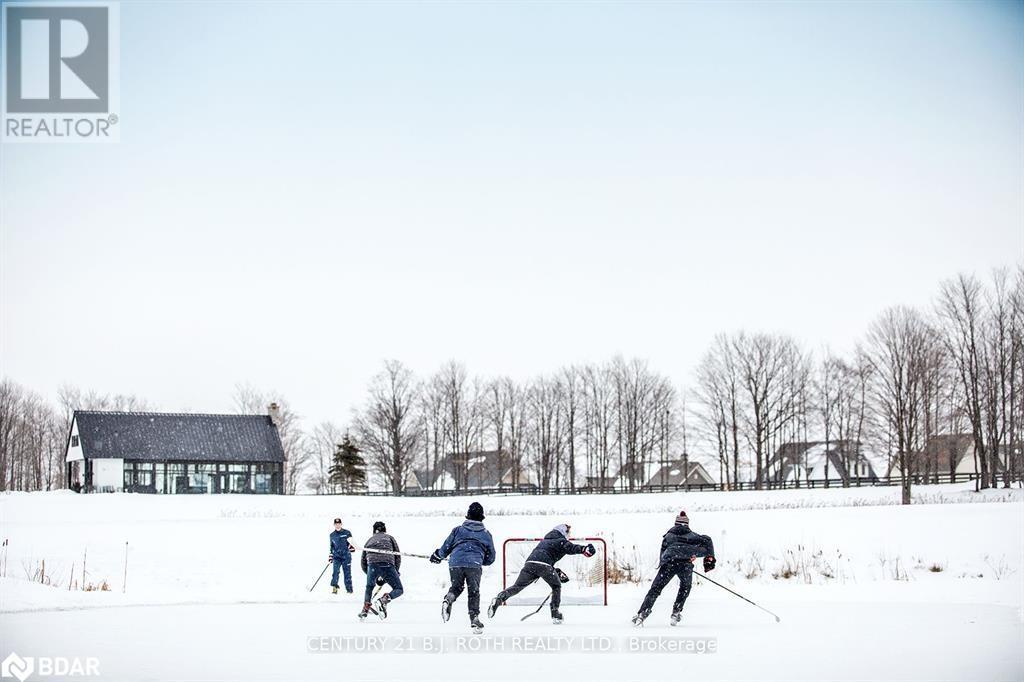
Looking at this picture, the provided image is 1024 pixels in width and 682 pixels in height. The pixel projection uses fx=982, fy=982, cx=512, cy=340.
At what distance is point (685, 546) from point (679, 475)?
74416 millimetres

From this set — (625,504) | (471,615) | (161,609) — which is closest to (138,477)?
(625,504)

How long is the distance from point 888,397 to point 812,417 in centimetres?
1949

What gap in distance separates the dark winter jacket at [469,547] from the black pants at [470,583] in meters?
0.06

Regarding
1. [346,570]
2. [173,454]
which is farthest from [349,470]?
[346,570]

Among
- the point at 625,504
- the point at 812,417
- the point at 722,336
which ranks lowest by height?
the point at 625,504

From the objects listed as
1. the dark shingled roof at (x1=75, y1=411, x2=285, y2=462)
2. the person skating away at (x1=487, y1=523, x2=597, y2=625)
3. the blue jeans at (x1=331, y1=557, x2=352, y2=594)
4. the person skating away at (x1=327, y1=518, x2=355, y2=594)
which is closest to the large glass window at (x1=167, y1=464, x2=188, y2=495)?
the dark shingled roof at (x1=75, y1=411, x2=285, y2=462)

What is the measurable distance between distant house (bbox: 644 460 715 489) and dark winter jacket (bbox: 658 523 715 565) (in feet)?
221

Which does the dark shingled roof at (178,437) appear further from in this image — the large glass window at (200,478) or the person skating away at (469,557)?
the person skating away at (469,557)

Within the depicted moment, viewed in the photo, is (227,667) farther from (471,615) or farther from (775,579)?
(775,579)

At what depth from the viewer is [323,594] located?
20672 mm

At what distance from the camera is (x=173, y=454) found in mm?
67812

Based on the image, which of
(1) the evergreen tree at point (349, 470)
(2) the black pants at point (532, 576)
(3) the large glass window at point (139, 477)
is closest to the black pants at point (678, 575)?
(2) the black pants at point (532, 576)

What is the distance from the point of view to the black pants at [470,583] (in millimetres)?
13867

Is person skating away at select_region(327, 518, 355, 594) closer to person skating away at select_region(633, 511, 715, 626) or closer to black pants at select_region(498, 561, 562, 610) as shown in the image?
black pants at select_region(498, 561, 562, 610)
